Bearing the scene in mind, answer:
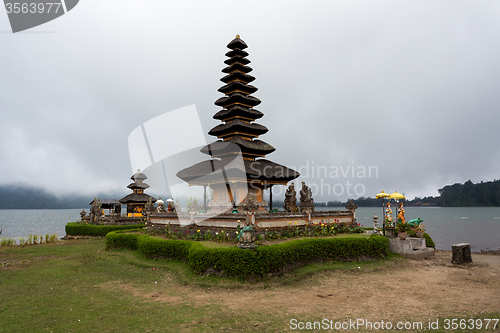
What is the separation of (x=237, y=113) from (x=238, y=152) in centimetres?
446

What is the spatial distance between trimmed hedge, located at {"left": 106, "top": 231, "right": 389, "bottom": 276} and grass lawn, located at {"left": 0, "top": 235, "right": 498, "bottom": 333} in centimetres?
53

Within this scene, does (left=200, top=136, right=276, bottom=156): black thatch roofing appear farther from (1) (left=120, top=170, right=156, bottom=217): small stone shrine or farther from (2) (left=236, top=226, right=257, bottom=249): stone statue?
(1) (left=120, top=170, right=156, bottom=217): small stone shrine

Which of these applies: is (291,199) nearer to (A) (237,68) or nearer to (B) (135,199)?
(A) (237,68)

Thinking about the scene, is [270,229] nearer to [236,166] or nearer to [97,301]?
[236,166]

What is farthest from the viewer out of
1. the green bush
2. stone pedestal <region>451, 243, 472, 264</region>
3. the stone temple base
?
the green bush

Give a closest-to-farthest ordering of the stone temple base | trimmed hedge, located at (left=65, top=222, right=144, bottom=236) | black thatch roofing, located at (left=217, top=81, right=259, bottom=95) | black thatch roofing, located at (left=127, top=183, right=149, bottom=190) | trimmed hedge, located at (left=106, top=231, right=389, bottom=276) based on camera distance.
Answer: trimmed hedge, located at (left=106, top=231, right=389, bottom=276) < the stone temple base < black thatch roofing, located at (left=217, top=81, right=259, bottom=95) < trimmed hedge, located at (left=65, top=222, right=144, bottom=236) < black thatch roofing, located at (left=127, top=183, right=149, bottom=190)

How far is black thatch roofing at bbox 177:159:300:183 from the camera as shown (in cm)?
2458

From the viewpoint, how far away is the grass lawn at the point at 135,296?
8.79m

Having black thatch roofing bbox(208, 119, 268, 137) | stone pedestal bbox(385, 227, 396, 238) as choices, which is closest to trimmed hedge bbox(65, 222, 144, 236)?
black thatch roofing bbox(208, 119, 268, 137)

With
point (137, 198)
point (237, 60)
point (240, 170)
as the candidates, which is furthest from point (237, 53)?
point (137, 198)

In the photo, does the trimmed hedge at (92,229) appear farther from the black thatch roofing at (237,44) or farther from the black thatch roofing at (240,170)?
the black thatch roofing at (237,44)

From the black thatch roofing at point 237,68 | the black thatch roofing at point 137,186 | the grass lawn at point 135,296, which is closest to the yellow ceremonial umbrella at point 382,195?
the grass lawn at point 135,296

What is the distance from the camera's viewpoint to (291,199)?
25.8 metres

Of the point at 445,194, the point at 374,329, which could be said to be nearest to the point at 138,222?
the point at 374,329
